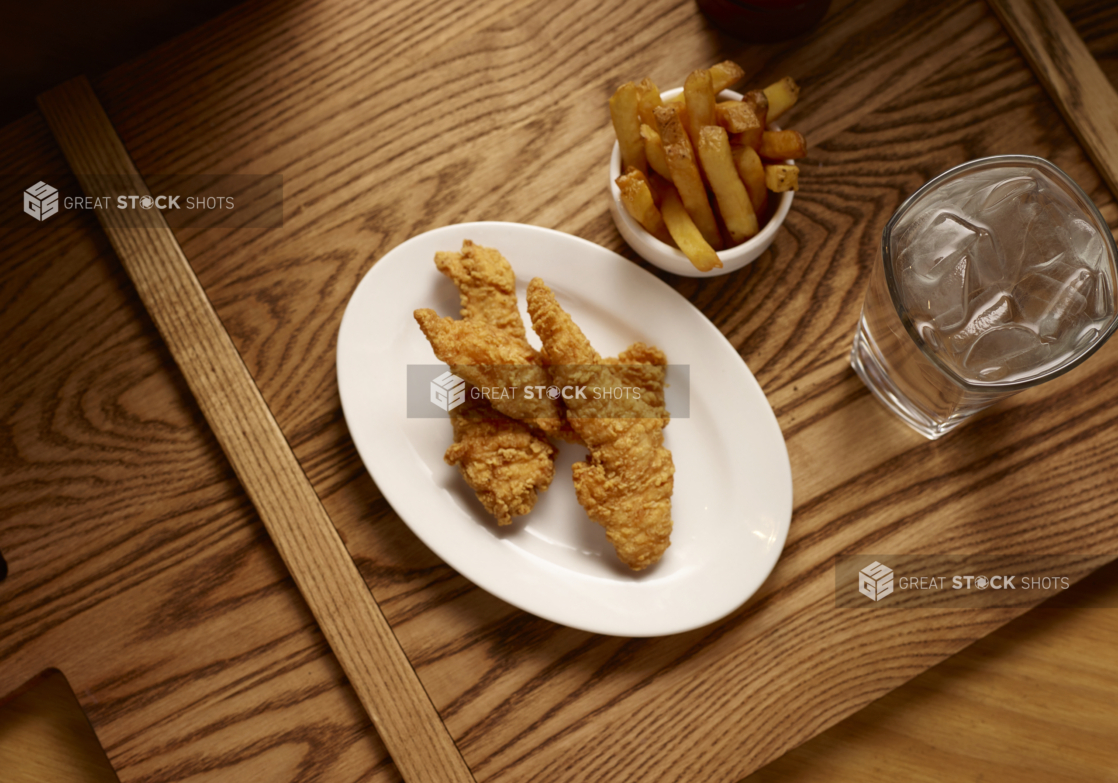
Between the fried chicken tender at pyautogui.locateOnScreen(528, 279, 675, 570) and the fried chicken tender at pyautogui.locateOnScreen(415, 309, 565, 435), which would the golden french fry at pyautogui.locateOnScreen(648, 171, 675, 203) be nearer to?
the fried chicken tender at pyautogui.locateOnScreen(528, 279, 675, 570)

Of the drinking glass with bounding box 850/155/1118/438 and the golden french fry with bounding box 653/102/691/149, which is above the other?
the golden french fry with bounding box 653/102/691/149

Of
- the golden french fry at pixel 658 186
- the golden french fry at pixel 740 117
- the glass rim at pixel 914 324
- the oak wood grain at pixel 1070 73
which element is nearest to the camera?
the glass rim at pixel 914 324

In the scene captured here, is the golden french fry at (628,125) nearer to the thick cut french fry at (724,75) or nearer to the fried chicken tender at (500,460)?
the thick cut french fry at (724,75)

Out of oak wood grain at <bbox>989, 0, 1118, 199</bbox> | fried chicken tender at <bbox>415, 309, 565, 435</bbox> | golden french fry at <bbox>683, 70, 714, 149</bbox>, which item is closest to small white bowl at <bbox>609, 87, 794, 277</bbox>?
golden french fry at <bbox>683, 70, 714, 149</bbox>

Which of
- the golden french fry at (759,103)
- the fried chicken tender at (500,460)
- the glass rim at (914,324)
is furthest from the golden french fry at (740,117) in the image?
the fried chicken tender at (500,460)

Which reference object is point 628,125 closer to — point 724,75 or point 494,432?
point 724,75

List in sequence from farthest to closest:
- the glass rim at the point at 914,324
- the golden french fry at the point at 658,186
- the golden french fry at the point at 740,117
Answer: the golden french fry at the point at 658,186 → the golden french fry at the point at 740,117 → the glass rim at the point at 914,324
